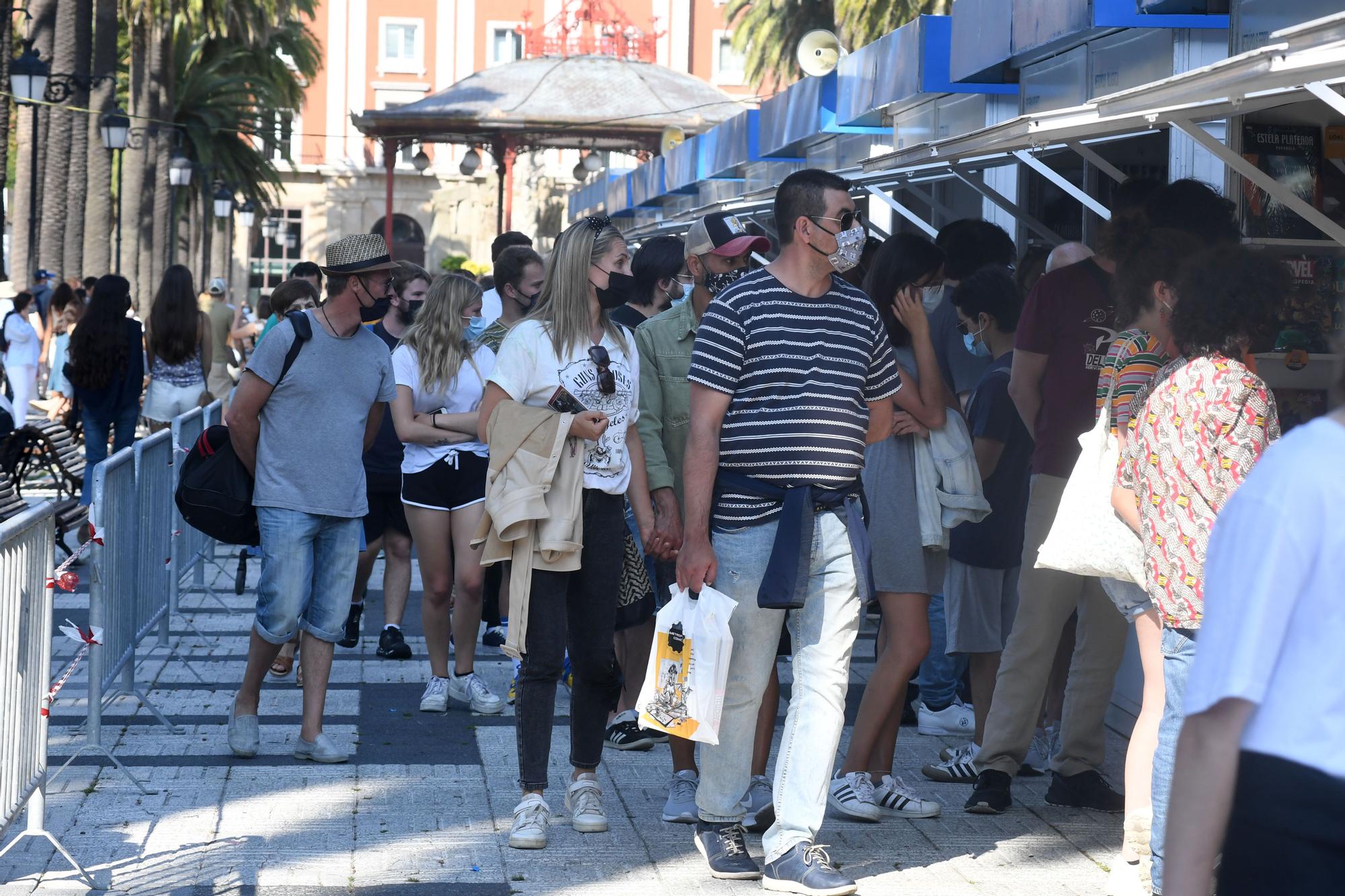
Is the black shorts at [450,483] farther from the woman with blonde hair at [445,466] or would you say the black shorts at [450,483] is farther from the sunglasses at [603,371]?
the sunglasses at [603,371]

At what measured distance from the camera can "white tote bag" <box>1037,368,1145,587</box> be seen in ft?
14.3

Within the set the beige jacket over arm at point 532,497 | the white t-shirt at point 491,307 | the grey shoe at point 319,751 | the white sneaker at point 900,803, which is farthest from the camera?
the white t-shirt at point 491,307

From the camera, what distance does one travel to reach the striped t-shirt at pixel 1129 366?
438 centimetres

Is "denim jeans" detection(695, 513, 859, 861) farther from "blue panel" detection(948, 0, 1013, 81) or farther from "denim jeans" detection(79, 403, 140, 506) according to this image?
"denim jeans" detection(79, 403, 140, 506)

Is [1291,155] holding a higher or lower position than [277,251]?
lower

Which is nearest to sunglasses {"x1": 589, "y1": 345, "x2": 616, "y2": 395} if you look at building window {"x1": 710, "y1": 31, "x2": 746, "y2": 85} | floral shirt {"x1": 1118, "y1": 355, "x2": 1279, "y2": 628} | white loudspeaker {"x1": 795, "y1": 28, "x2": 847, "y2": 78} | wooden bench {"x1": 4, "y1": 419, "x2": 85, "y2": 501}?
floral shirt {"x1": 1118, "y1": 355, "x2": 1279, "y2": 628}

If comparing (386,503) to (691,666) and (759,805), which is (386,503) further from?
(691,666)

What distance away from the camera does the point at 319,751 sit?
6.03 m

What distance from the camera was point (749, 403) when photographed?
457cm


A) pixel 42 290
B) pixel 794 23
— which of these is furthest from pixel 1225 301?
pixel 794 23

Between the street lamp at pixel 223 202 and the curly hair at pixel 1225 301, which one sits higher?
the street lamp at pixel 223 202

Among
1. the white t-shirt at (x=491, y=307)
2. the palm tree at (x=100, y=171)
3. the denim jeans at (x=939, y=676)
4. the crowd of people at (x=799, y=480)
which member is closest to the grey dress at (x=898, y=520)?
the crowd of people at (x=799, y=480)

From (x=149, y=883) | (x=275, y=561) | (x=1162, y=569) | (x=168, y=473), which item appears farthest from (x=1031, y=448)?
(x=168, y=473)

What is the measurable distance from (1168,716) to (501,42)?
66876 millimetres
